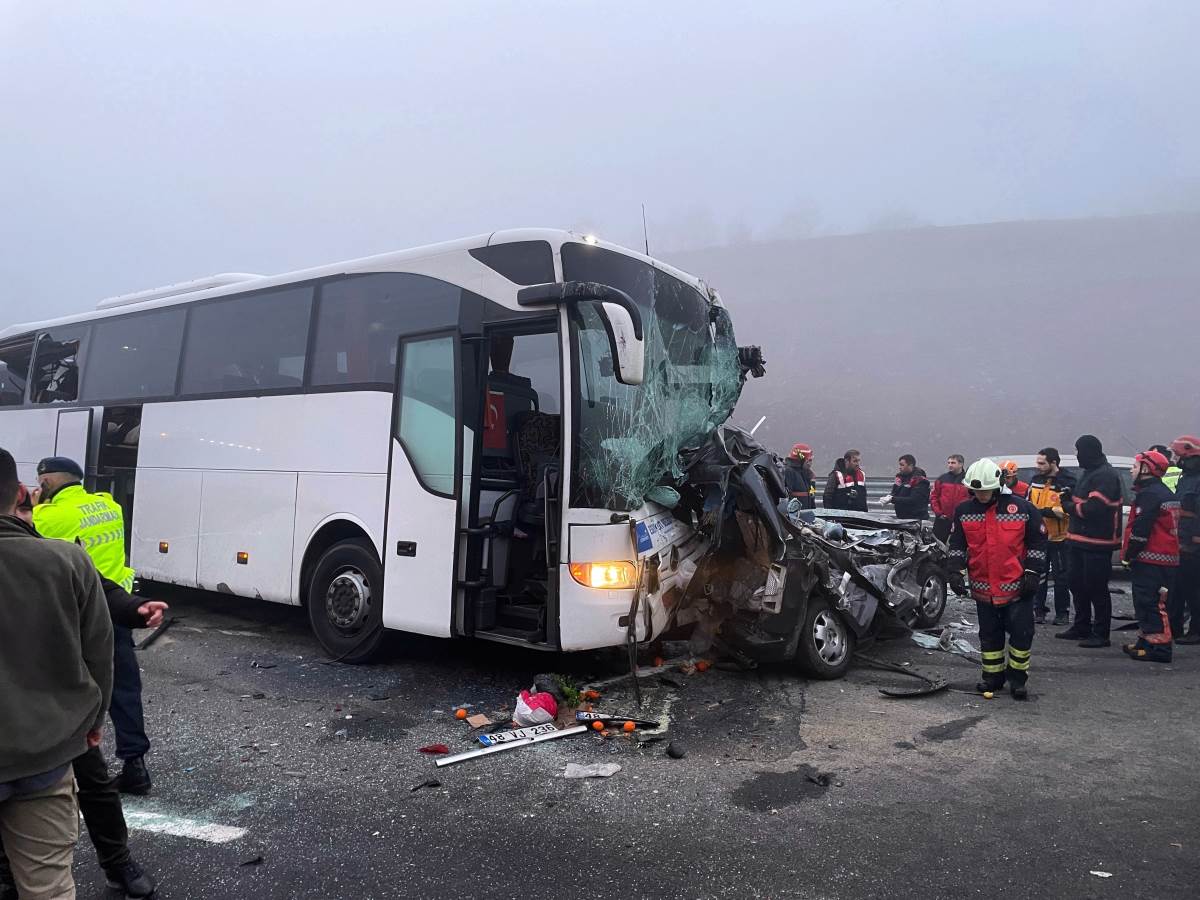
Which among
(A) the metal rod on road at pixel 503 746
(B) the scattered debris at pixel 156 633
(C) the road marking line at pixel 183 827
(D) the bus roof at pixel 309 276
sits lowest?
(B) the scattered debris at pixel 156 633

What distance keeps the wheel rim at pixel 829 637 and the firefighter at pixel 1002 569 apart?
3.33 feet

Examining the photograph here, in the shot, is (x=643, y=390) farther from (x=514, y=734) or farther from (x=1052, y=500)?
(x=1052, y=500)

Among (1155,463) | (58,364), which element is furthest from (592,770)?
(58,364)

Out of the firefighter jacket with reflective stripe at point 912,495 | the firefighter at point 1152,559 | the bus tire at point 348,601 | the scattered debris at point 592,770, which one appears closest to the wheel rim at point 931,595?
the firefighter at point 1152,559

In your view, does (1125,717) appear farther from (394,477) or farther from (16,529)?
(16,529)

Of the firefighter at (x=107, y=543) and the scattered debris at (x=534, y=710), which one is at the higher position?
the firefighter at (x=107, y=543)

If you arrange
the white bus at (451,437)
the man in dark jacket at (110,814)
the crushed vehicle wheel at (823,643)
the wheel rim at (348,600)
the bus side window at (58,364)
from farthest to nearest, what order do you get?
the bus side window at (58,364) → the wheel rim at (348,600) → the crushed vehicle wheel at (823,643) → the white bus at (451,437) → the man in dark jacket at (110,814)

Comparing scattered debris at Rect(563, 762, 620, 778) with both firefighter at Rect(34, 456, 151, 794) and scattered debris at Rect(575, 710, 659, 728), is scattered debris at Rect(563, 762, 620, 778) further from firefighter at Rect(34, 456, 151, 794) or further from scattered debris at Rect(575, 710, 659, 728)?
firefighter at Rect(34, 456, 151, 794)

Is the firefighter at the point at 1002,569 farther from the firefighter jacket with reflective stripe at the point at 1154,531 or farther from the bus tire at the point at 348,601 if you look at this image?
the bus tire at the point at 348,601

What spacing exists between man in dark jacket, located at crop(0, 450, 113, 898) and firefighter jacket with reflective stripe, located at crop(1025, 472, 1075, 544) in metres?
9.04

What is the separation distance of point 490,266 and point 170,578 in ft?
15.9

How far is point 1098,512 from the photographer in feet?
24.9

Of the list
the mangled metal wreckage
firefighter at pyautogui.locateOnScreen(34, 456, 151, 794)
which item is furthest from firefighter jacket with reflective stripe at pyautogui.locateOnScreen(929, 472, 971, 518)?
firefighter at pyautogui.locateOnScreen(34, 456, 151, 794)

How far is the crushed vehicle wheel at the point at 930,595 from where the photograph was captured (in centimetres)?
764
